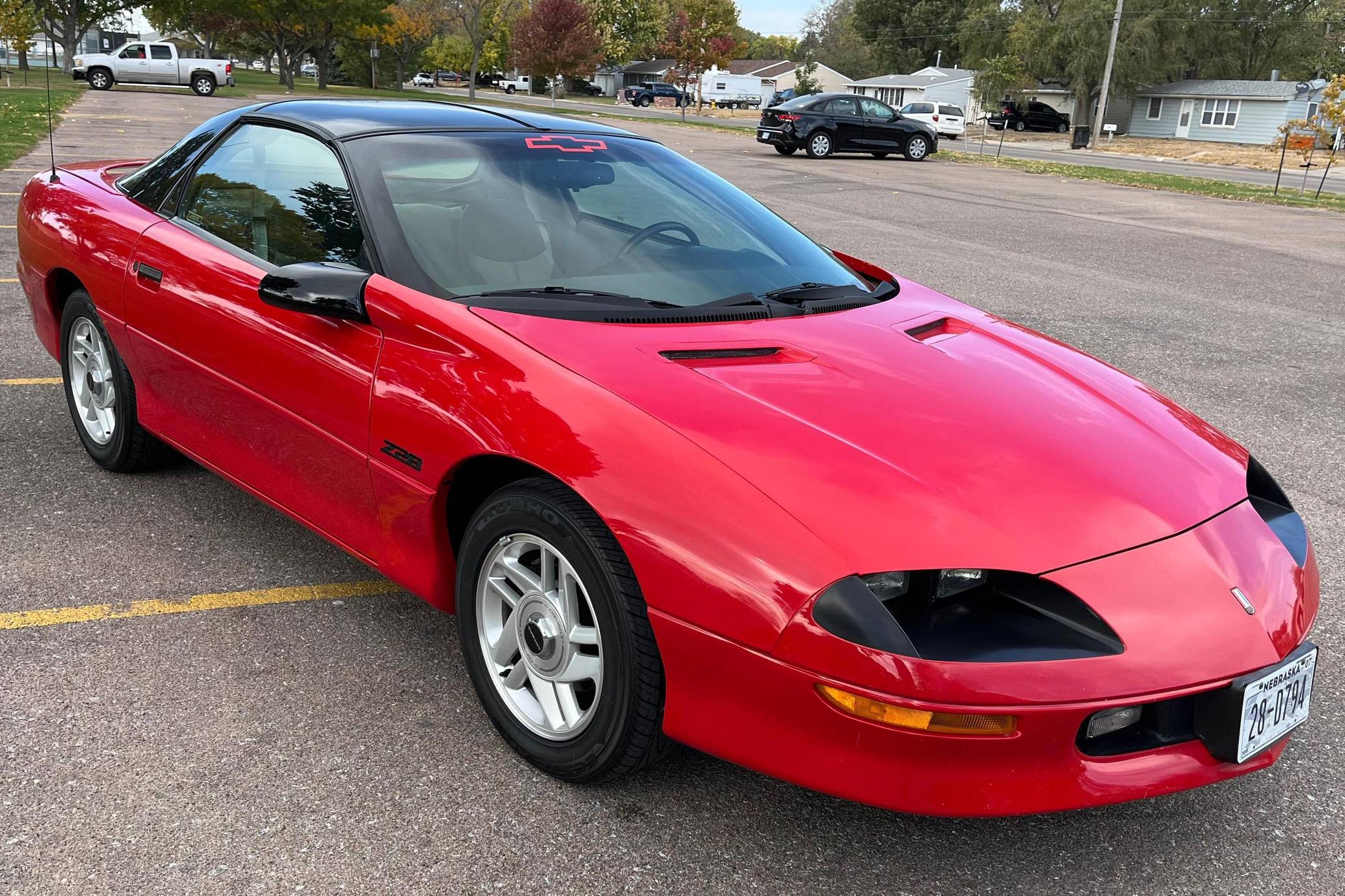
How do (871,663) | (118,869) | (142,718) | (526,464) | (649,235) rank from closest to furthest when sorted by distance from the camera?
1. (871,663)
2. (118,869)
3. (526,464)
4. (142,718)
5. (649,235)

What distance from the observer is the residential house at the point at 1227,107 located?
183 ft

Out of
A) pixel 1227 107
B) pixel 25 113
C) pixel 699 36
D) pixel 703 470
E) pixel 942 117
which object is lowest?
pixel 25 113

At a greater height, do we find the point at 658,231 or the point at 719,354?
the point at 658,231

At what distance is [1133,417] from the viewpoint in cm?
275

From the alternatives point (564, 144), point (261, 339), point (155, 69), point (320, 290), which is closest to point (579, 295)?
point (320, 290)

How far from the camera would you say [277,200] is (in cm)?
333

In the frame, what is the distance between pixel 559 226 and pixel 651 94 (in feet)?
263

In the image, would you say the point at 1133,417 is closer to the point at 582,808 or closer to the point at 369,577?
the point at 582,808

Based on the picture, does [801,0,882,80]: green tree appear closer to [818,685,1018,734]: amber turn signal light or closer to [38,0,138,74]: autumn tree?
[38,0,138,74]: autumn tree

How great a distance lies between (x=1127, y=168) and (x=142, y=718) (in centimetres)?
3029

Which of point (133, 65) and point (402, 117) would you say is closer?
point (402, 117)

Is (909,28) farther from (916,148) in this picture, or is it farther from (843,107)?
(843,107)

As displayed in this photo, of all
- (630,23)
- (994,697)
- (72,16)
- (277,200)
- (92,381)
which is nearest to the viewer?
(994,697)

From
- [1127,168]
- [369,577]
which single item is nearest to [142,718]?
[369,577]
